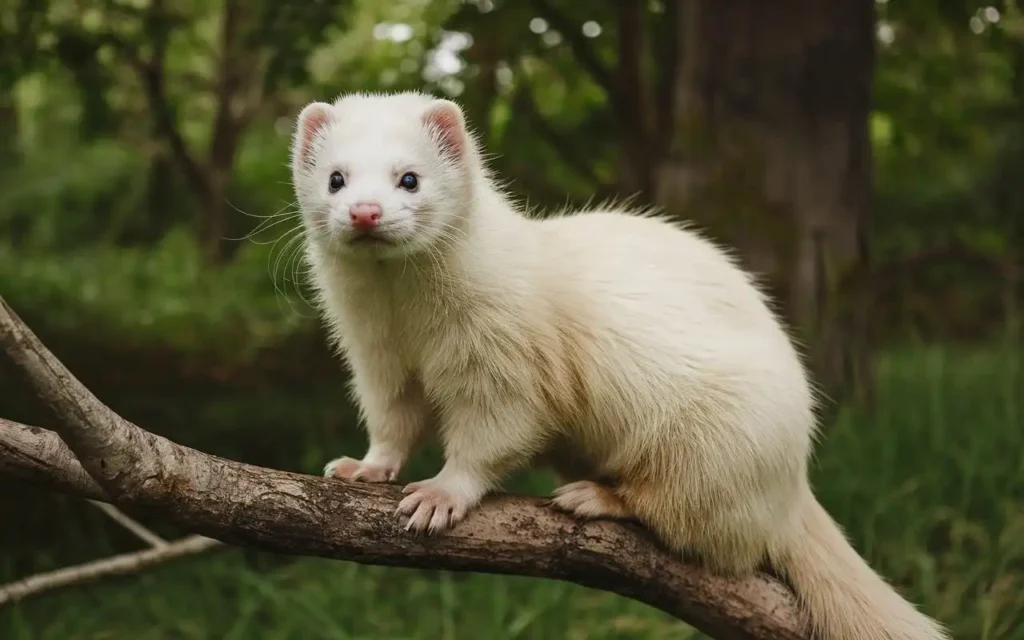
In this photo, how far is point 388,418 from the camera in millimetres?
3172

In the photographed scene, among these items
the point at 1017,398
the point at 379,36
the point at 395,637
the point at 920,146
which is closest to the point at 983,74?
the point at 920,146

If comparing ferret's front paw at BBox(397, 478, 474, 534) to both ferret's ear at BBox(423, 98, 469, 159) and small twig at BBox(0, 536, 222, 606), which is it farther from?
ferret's ear at BBox(423, 98, 469, 159)

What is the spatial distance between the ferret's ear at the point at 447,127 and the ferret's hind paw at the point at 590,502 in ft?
3.41

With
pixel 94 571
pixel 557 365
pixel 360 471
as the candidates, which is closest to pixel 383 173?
pixel 557 365

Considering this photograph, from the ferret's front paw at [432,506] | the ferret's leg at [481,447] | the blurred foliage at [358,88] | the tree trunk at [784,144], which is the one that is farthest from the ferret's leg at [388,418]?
the tree trunk at [784,144]

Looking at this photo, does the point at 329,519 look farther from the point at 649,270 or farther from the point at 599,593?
the point at 599,593

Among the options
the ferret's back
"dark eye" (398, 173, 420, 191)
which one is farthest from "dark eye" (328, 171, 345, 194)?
the ferret's back

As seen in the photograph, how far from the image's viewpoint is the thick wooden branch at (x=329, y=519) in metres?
2.13

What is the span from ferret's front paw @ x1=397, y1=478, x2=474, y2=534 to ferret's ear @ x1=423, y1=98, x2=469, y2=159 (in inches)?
38.2

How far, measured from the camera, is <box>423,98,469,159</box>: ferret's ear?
298 cm

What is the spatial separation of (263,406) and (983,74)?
5119 millimetres

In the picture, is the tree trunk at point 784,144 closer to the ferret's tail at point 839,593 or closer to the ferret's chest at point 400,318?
the ferret's tail at point 839,593

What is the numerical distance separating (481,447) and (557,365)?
0.33m

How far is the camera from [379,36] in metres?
7.08
